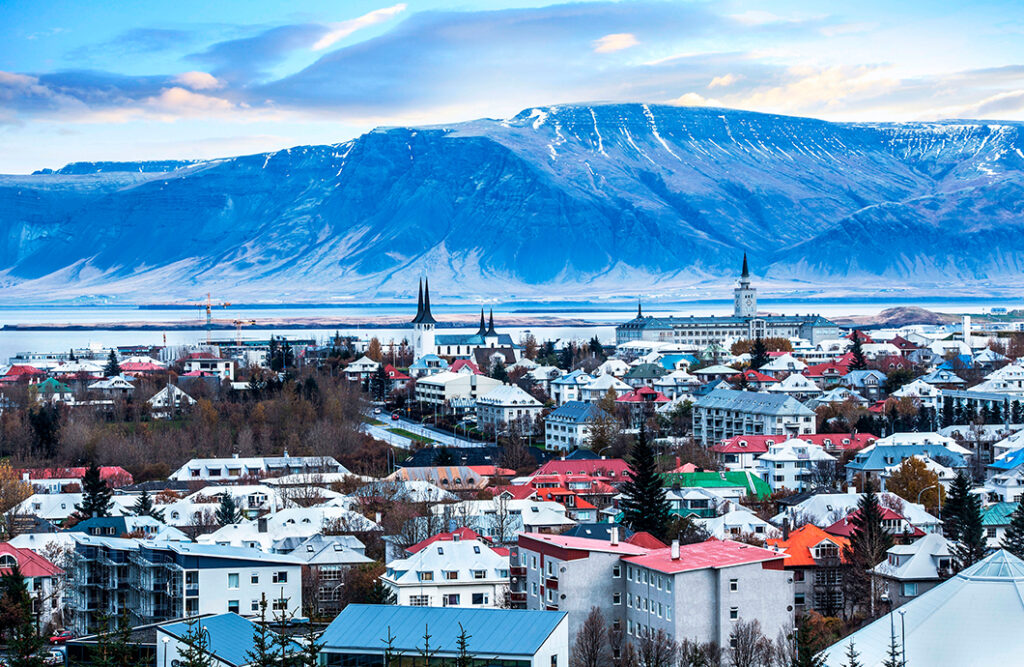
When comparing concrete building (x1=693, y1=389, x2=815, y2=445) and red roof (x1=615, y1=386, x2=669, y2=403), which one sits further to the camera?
red roof (x1=615, y1=386, x2=669, y2=403)

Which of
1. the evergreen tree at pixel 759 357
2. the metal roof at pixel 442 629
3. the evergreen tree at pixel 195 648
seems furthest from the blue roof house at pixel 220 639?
the evergreen tree at pixel 759 357

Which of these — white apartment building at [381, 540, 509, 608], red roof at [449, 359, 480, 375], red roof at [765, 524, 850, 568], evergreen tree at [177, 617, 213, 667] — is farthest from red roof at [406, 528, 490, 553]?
red roof at [449, 359, 480, 375]

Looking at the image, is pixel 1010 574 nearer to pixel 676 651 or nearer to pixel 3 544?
pixel 676 651

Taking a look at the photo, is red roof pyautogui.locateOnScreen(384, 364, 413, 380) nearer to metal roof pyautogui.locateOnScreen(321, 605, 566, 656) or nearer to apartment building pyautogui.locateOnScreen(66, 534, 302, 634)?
apartment building pyautogui.locateOnScreen(66, 534, 302, 634)

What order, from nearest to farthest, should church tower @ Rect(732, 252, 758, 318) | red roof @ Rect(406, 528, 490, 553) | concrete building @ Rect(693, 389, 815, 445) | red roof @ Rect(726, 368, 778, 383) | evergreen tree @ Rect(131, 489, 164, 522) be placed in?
1. red roof @ Rect(406, 528, 490, 553)
2. evergreen tree @ Rect(131, 489, 164, 522)
3. concrete building @ Rect(693, 389, 815, 445)
4. red roof @ Rect(726, 368, 778, 383)
5. church tower @ Rect(732, 252, 758, 318)

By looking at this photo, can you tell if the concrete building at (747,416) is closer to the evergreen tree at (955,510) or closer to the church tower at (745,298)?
the evergreen tree at (955,510)

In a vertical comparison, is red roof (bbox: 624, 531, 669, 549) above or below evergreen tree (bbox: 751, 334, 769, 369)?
above
